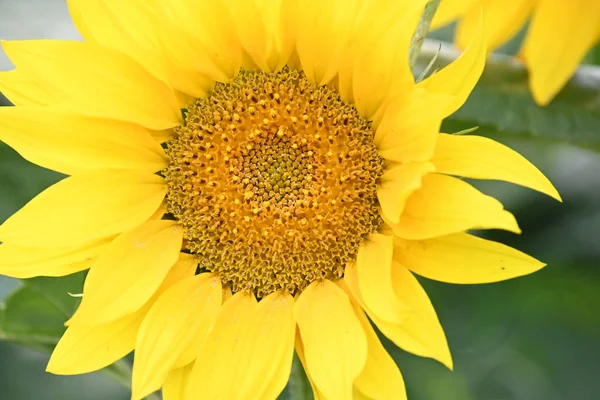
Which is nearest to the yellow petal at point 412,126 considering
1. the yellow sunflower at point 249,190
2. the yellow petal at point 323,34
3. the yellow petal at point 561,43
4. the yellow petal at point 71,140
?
the yellow sunflower at point 249,190

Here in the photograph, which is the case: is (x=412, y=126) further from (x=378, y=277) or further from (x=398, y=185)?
(x=378, y=277)

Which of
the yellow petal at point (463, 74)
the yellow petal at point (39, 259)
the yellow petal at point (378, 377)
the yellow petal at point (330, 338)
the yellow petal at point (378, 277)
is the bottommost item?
the yellow petal at point (378, 377)

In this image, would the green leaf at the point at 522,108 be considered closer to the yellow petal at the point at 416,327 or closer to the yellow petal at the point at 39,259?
the yellow petal at the point at 416,327

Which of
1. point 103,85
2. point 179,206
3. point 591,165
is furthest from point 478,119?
point 103,85

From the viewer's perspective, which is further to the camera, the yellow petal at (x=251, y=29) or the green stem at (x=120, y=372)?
the green stem at (x=120, y=372)

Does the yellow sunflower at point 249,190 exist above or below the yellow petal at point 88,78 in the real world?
below

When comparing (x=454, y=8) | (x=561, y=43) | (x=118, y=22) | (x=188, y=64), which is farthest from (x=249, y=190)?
(x=561, y=43)
